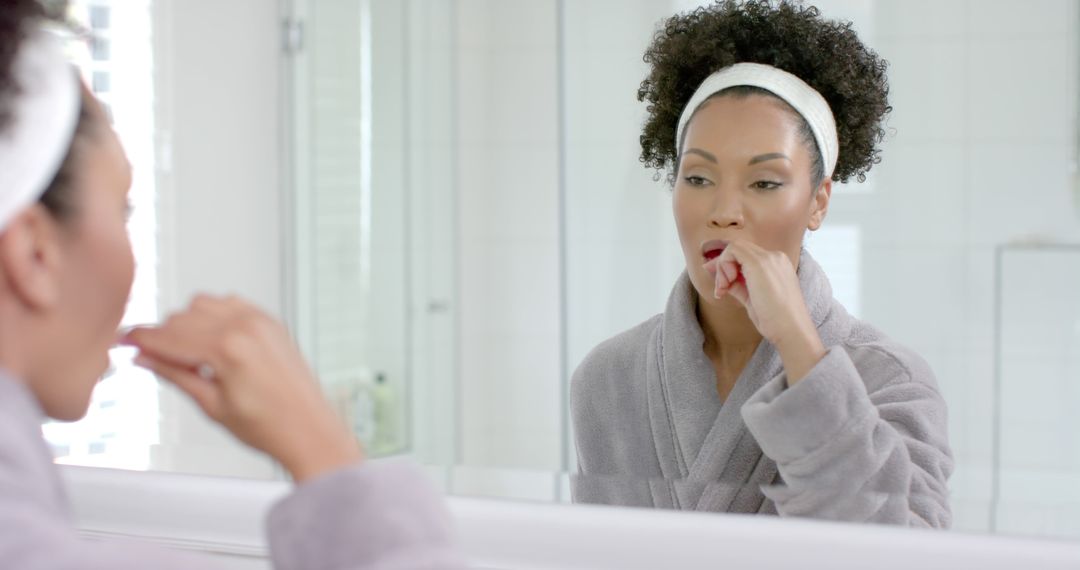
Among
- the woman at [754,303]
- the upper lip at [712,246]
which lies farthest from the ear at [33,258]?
the upper lip at [712,246]

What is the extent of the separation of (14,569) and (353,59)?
7.35 feet

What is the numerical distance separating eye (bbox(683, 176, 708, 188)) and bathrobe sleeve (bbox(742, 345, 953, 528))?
0.16 meters

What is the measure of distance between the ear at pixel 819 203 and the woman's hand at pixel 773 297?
62mm

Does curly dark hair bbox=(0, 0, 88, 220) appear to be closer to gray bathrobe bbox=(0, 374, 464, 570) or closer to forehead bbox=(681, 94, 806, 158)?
gray bathrobe bbox=(0, 374, 464, 570)

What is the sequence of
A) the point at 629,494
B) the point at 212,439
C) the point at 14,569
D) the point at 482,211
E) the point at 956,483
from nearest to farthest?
the point at 14,569 < the point at 629,494 < the point at 956,483 < the point at 212,439 < the point at 482,211

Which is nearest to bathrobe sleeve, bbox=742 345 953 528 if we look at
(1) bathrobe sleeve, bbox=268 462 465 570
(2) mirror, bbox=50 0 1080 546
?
(1) bathrobe sleeve, bbox=268 462 465 570

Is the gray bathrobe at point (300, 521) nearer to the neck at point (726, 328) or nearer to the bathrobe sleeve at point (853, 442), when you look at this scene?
the bathrobe sleeve at point (853, 442)

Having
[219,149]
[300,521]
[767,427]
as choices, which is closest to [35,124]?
[300,521]

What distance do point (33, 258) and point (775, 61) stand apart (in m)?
0.55

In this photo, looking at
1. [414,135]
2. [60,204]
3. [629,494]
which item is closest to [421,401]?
[414,135]

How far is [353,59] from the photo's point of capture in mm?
2498

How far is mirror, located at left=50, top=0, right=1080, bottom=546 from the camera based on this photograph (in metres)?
2.08

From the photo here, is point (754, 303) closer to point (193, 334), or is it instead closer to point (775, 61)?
point (775, 61)

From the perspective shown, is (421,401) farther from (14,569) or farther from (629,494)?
(14,569)
